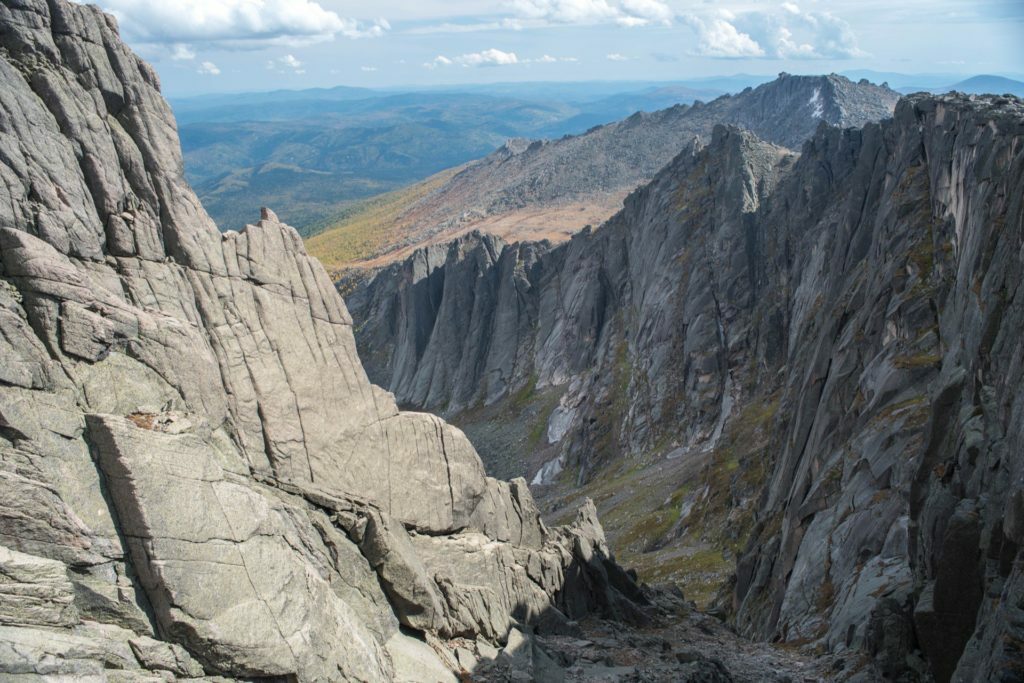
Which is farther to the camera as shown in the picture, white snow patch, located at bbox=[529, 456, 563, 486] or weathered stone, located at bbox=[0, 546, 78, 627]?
white snow patch, located at bbox=[529, 456, 563, 486]

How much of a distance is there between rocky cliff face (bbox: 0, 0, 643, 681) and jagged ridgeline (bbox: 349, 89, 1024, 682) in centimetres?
1887

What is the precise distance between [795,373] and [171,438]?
59.6 metres

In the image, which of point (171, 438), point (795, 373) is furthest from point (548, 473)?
point (171, 438)

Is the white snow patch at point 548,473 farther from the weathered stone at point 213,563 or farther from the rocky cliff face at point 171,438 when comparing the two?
the weathered stone at point 213,563

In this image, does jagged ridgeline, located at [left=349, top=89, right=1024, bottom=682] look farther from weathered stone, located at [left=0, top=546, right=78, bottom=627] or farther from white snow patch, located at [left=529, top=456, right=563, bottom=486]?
weathered stone, located at [left=0, top=546, right=78, bottom=627]

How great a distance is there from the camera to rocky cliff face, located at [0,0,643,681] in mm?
22109

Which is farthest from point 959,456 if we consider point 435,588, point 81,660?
point 81,660

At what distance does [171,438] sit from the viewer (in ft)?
83.4

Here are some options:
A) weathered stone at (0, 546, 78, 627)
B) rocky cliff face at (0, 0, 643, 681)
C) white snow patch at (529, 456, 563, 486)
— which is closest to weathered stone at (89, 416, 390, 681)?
rocky cliff face at (0, 0, 643, 681)

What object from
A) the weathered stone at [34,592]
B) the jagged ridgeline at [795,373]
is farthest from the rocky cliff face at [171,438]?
the jagged ridgeline at [795,373]

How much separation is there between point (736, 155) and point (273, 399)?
10771cm

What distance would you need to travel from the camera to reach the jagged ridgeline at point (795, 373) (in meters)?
30.9

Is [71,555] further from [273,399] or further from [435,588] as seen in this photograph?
[435,588]

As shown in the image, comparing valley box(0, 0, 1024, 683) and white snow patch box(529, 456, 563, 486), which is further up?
valley box(0, 0, 1024, 683)
